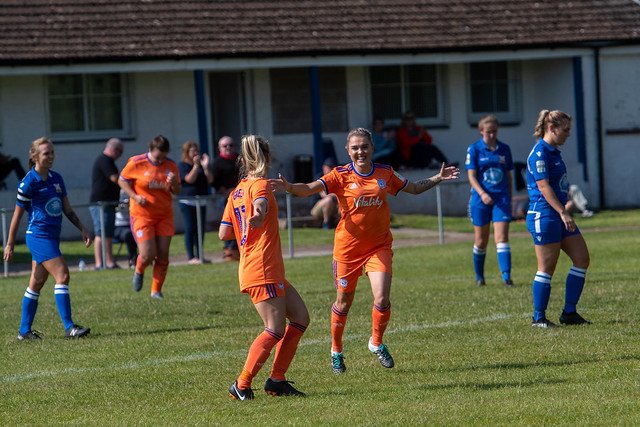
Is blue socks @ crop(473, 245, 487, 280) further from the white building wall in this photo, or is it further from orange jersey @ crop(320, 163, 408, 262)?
the white building wall

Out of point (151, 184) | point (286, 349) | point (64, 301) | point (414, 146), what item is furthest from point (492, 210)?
point (414, 146)

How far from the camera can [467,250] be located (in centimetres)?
2095

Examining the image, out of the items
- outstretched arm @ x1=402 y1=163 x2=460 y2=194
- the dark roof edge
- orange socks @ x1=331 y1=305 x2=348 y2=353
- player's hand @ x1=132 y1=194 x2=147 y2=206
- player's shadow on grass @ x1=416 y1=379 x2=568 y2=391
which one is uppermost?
the dark roof edge

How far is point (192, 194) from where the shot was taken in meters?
21.8

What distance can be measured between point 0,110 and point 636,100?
14.8 m

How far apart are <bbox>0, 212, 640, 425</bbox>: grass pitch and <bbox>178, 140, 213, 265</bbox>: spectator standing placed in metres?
3.88

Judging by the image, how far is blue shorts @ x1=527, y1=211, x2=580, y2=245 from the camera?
38.0 feet

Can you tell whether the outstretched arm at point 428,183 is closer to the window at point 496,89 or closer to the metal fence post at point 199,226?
the metal fence post at point 199,226

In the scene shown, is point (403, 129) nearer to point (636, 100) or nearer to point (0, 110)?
point (636, 100)

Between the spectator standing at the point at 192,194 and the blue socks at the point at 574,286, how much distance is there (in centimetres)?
979

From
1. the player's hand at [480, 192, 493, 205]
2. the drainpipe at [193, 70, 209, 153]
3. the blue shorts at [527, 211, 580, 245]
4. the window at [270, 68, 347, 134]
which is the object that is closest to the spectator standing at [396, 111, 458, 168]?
the window at [270, 68, 347, 134]

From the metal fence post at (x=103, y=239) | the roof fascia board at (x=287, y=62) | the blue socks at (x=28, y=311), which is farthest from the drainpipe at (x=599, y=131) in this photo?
the blue socks at (x=28, y=311)

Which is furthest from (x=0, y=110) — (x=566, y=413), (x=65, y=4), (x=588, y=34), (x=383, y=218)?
(x=566, y=413)

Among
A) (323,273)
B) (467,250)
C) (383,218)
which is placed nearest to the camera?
(383,218)
